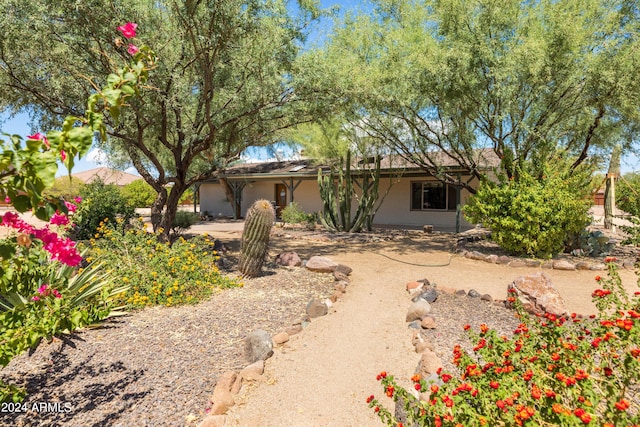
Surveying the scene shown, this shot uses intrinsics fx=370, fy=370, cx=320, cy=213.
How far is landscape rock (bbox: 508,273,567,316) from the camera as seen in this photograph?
15.8 feet

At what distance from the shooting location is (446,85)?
30.1 feet

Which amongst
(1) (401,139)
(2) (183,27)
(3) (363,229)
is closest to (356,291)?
(2) (183,27)

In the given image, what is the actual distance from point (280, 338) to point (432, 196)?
14333mm

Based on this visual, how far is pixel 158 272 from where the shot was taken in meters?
5.37

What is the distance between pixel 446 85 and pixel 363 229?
7.30 metres

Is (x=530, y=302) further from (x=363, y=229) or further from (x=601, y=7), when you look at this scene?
(x=363, y=229)

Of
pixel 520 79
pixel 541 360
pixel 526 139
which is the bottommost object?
pixel 541 360

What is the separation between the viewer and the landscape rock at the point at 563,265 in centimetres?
802

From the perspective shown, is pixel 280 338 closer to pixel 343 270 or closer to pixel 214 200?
pixel 343 270

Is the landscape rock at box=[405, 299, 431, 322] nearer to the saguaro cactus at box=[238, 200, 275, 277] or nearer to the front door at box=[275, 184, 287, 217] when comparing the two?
the saguaro cactus at box=[238, 200, 275, 277]

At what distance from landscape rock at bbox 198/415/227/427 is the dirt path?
9 cm

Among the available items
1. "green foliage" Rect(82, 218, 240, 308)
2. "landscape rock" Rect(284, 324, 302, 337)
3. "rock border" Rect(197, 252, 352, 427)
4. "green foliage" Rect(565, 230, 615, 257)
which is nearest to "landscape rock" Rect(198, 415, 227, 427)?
"rock border" Rect(197, 252, 352, 427)

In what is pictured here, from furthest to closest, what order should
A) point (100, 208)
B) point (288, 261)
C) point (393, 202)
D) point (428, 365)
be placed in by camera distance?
point (393, 202), point (100, 208), point (288, 261), point (428, 365)

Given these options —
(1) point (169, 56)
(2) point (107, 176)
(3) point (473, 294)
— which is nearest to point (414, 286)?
(3) point (473, 294)
